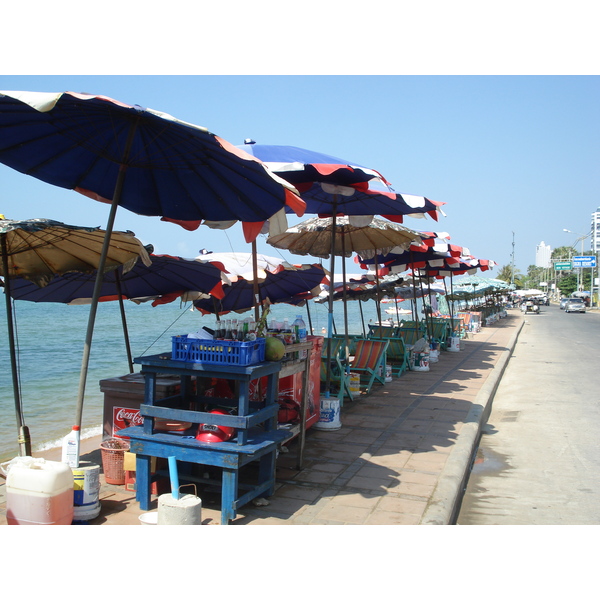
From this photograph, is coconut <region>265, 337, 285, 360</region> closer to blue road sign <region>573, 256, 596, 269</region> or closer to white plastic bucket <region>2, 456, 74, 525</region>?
white plastic bucket <region>2, 456, 74, 525</region>

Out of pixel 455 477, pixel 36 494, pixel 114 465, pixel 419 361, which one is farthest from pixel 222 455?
pixel 419 361

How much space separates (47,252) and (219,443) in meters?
2.54

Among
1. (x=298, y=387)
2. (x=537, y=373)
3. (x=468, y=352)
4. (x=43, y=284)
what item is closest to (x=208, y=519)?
(x=298, y=387)

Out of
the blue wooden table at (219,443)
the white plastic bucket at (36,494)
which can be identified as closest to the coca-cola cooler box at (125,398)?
the blue wooden table at (219,443)

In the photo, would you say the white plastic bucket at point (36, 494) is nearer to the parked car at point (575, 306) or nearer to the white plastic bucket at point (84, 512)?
the white plastic bucket at point (84, 512)

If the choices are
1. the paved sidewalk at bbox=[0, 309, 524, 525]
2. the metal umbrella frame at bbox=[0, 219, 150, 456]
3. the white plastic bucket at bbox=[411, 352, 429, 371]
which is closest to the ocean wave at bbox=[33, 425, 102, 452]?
the paved sidewalk at bbox=[0, 309, 524, 525]

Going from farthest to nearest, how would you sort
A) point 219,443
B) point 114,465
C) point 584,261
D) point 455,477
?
point 584,261 → point 455,477 → point 114,465 → point 219,443

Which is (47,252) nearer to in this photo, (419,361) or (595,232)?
(419,361)

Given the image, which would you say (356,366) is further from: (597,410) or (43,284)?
(43,284)

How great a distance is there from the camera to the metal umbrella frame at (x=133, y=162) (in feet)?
10.6

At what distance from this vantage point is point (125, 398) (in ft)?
14.9

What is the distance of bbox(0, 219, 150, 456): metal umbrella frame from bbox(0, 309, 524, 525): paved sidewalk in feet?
5.03
